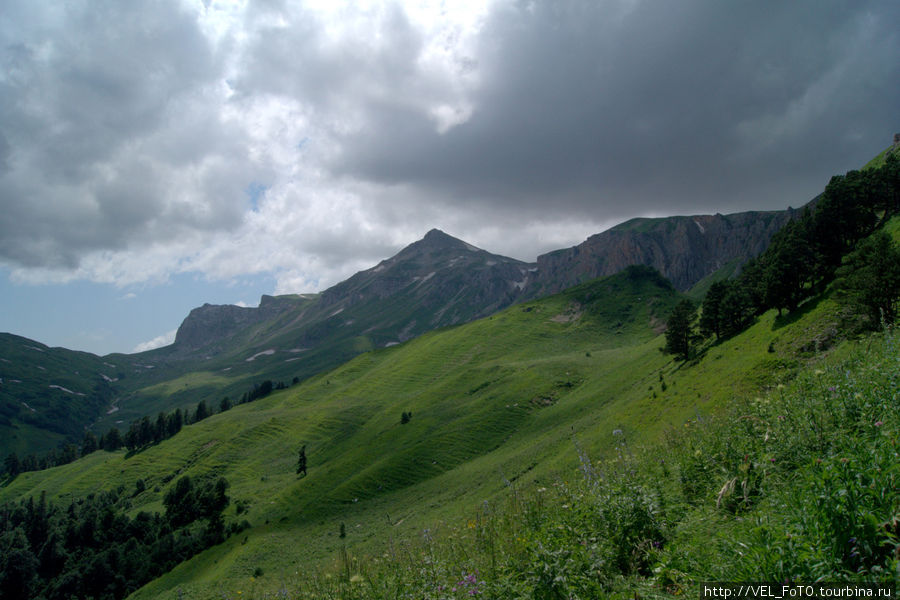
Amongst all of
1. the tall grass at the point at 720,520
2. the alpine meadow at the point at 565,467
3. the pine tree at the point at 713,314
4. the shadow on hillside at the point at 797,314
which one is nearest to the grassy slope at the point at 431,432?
the alpine meadow at the point at 565,467

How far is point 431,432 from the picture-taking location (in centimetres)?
9950

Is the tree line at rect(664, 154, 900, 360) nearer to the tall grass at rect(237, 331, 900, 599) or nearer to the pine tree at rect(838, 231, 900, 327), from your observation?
the pine tree at rect(838, 231, 900, 327)

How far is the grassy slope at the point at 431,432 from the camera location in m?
52.6

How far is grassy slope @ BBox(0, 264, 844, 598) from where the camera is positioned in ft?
172

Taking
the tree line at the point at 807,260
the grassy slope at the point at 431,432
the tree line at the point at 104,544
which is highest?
the tree line at the point at 807,260

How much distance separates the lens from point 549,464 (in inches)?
2032

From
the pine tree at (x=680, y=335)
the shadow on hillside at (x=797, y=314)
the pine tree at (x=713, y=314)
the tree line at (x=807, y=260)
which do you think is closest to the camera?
the shadow on hillside at (x=797, y=314)

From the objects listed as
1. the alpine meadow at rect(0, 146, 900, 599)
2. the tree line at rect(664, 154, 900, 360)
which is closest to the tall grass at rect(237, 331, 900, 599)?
the alpine meadow at rect(0, 146, 900, 599)

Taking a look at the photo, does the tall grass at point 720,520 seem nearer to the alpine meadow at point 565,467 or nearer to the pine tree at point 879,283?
the alpine meadow at point 565,467

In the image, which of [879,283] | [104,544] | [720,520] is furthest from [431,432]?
[720,520]

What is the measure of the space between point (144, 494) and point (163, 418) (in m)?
64.0

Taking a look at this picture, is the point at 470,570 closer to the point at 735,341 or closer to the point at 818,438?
the point at 818,438

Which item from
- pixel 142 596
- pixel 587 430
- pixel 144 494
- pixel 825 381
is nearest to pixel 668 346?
pixel 587 430

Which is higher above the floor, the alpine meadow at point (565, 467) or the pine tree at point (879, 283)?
the pine tree at point (879, 283)
